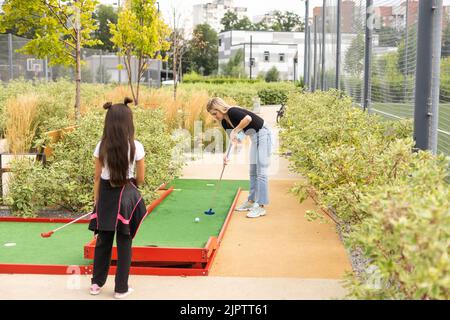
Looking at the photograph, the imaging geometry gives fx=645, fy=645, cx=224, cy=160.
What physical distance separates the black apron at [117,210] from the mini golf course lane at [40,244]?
106cm

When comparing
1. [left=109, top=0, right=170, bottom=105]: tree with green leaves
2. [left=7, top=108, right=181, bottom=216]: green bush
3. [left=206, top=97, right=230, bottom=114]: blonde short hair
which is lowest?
[left=7, top=108, right=181, bottom=216]: green bush

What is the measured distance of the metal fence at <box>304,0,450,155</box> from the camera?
8219mm

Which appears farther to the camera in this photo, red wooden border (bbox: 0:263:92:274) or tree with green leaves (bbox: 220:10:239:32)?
tree with green leaves (bbox: 220:10:239:32)

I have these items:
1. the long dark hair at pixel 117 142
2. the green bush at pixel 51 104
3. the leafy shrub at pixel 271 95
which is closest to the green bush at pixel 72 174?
the green bush at pixel 51 104

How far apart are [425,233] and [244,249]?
374cm

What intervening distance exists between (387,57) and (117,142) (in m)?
6.17

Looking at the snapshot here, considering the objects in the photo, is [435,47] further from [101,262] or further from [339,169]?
[101,262]

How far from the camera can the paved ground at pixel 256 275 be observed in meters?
5.03

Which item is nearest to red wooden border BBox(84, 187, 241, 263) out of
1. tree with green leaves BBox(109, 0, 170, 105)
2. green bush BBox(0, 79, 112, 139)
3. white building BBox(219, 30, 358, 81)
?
green bush BBox(0, 79, 112, 139)

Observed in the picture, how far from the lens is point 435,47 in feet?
18.8

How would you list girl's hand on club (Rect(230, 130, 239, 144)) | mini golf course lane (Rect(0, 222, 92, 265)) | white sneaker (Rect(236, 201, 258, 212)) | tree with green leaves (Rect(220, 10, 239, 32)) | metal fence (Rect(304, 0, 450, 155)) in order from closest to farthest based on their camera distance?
1. mini golf course lane (Rect(0, 222, 92, 265))
2. girl's hand on club (Rect(230, 130, 239, 144))
3. metal fence (Rect(304, 0, 450, 155))
4. white sneaker (Rect(236, 201, 258, 212))
5. tree with green leaves (Rect(220, 10, 239, 32))

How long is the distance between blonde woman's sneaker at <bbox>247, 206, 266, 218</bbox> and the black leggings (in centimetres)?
316

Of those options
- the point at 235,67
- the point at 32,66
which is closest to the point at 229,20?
the point at 235,67

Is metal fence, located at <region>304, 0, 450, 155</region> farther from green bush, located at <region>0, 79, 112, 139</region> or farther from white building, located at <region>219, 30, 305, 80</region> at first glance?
white building, located at <region>219, 30, 305, 80</region>
